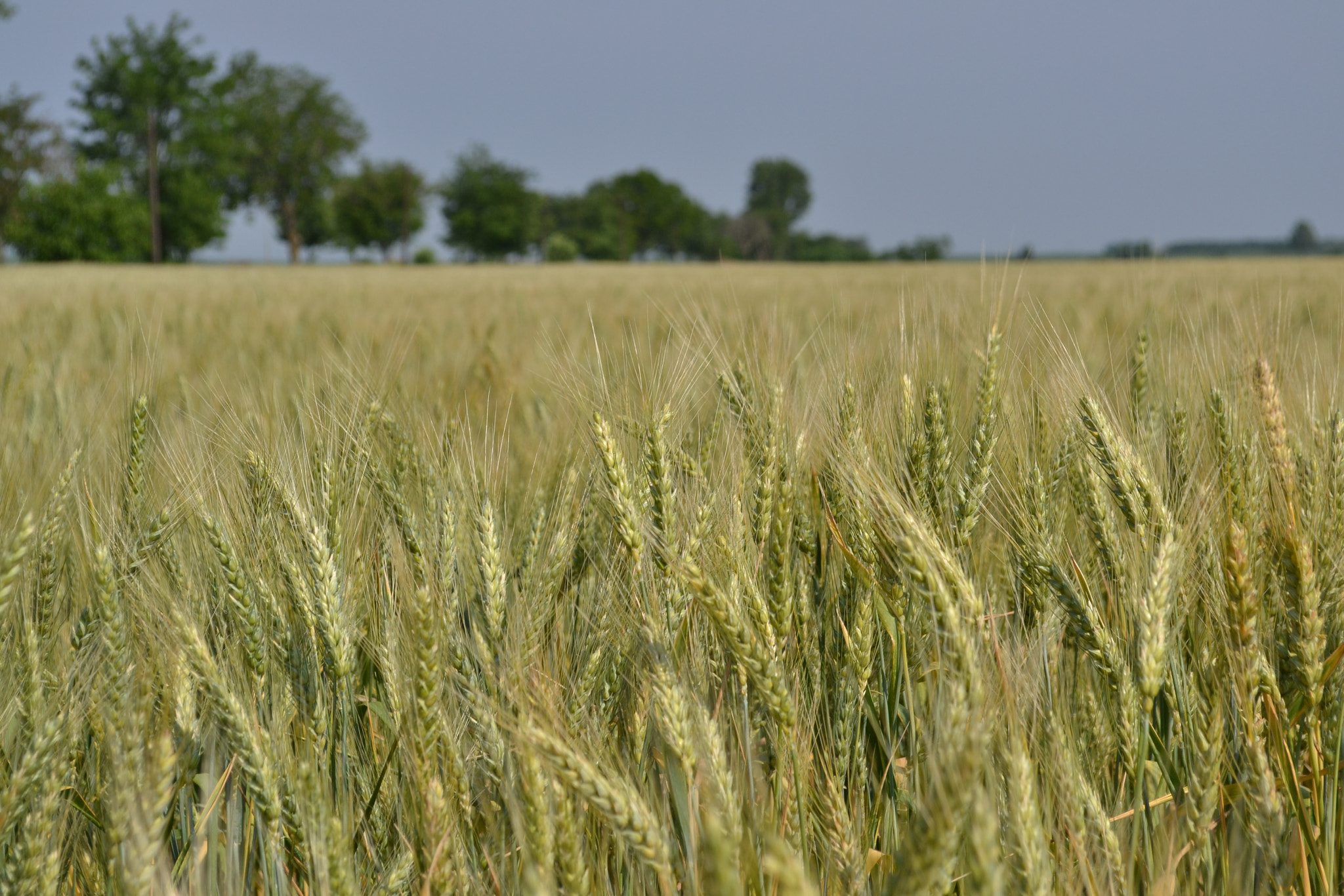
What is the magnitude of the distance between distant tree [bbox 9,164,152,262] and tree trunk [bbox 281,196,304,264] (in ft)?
34.8

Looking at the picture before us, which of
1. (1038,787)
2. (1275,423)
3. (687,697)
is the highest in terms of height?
(1275,423)

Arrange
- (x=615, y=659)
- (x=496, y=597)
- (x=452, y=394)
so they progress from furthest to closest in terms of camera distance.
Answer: (x=452, y=394), (x=615, y=659), (x=496, y=597)

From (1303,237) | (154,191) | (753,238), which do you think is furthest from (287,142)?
(1303,237)

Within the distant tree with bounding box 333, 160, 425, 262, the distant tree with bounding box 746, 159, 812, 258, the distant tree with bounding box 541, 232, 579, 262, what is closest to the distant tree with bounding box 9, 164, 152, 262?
the distant tree with bounding box 333, 160, 425, 262

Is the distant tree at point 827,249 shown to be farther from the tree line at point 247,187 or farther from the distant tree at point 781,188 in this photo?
the distant tree at point 781,188

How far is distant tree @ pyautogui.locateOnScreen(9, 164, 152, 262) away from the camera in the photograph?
35906 mm

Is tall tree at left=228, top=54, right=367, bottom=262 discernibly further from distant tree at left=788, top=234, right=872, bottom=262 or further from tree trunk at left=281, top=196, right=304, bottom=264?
distant tree at left=788, top=234, right=872, bottom=262

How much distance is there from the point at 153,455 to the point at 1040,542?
4.02 ft

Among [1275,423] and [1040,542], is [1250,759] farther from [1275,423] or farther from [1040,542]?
[1275,423]

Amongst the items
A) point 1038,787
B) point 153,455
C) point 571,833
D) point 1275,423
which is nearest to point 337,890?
point 571,833

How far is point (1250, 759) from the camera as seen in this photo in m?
0.85

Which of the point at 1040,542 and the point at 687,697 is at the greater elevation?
the point at 1040,542

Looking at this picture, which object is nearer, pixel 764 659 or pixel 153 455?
pixel 764 659

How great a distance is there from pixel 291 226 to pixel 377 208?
581cm
